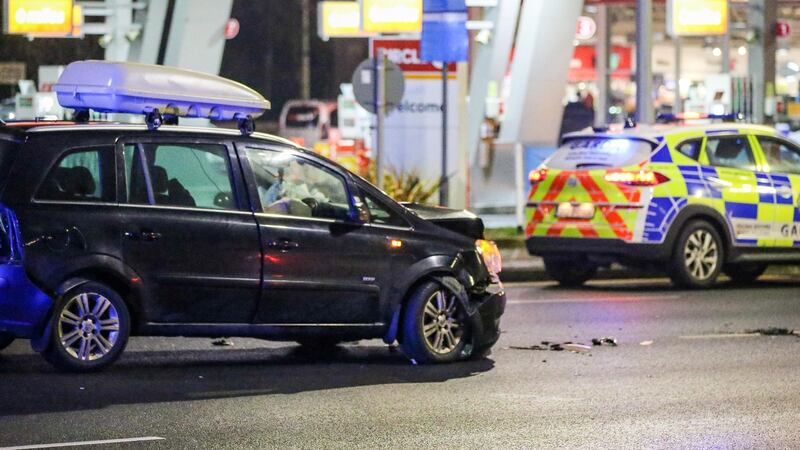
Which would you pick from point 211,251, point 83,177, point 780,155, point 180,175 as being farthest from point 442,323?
point 780,155

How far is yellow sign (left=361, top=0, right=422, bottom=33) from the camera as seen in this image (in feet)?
68.9

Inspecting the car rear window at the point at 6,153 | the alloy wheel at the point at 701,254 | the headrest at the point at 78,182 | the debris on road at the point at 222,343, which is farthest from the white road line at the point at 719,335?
the car rear window at the point at 6,153

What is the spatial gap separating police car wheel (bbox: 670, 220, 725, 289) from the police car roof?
2.88 feet

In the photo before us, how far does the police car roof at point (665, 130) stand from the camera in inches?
595

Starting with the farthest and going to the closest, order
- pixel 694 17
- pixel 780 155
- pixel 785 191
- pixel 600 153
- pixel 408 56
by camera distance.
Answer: pixel 694 17 < pixel 408 56 < pixel 780 155 < pixel 785 191 < pixel 600 153

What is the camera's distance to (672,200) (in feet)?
48.7

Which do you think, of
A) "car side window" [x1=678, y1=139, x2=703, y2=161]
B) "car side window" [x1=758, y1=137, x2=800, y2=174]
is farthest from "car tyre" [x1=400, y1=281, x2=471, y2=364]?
"car side window" [x1=758, y1=137, x2=800, y2=174]

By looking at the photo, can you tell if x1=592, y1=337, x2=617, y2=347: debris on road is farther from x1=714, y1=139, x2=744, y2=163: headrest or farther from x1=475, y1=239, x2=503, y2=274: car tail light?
x1=714, y1=139, x2=744, y2=163: headrest

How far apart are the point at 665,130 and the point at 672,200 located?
0.78 metres

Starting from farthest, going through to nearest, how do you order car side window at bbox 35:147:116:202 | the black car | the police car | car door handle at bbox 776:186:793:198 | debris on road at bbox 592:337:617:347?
car door handle at bbox 776:186:793:198 → the police car → debris on road at bbox 592:337:617:347 → car side window at bbox 35:147:116:202 → the black car

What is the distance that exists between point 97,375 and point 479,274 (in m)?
2.65

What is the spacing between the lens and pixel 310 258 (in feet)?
32.4

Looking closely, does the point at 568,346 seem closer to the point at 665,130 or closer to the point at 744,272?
the point at 665,130

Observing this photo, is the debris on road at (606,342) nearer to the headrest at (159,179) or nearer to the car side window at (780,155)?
the headrest at (159,179)
